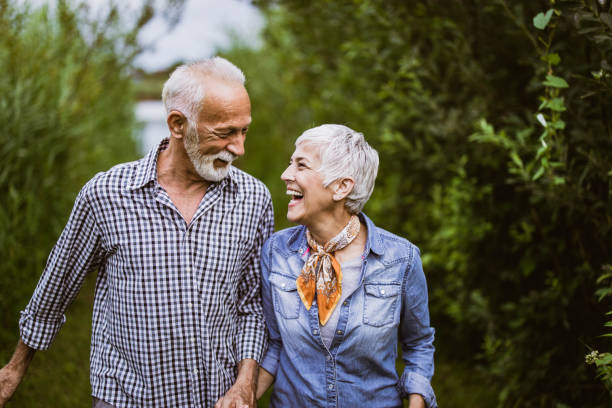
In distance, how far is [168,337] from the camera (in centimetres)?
208

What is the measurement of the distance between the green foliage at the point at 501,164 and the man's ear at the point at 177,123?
1438 millimetres

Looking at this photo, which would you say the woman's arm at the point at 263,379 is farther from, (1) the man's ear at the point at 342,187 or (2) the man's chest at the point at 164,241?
(1) the man's ear at the point at 342,187

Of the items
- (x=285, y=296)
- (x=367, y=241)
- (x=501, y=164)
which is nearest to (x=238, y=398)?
(x=285, y=296)

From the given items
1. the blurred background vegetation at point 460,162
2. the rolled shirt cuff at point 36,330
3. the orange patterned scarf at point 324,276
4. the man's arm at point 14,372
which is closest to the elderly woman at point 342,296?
the orange patterned scarf at point 324,276

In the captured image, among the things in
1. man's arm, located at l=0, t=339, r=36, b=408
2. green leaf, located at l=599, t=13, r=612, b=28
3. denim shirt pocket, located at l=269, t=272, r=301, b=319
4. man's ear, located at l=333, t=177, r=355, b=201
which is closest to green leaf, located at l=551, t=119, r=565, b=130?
green leaf, located at l=599, t=13, r=612, b=28

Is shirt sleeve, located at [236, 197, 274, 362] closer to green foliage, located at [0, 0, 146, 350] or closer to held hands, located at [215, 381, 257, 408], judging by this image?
held hands, located at [215, 381, 257, 408]

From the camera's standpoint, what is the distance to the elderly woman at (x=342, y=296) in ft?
6.76

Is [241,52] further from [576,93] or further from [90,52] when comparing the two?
[576,93]

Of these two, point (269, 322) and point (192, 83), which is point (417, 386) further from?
point (192, 83)

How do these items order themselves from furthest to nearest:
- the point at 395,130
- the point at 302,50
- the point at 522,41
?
the point at 302,50 → the point at 395,130 → the point at 522,41

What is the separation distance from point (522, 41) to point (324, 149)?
1.64 meters

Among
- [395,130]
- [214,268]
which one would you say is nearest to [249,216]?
[214,268]

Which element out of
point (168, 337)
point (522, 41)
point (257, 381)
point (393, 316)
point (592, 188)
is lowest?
point (257, 381)

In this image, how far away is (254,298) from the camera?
2.31 m
